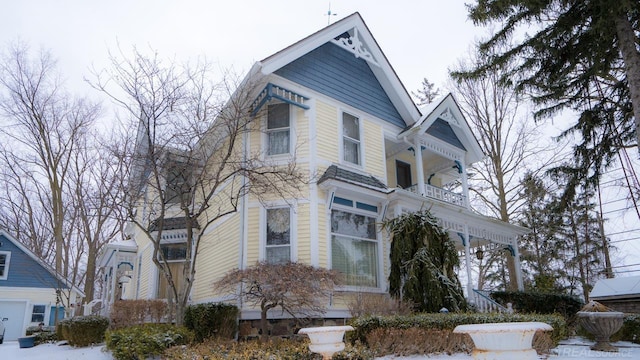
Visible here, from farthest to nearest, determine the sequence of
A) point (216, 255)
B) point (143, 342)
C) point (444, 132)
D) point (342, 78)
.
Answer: point (444, 132)
point (342, 78)
point (216, 255)
point (143, 342)

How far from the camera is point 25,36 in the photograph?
21.2m

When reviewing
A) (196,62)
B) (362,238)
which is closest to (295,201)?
(362,238)

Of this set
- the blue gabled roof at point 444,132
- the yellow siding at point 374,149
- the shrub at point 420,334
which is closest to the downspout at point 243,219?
the shrub at point 420,334

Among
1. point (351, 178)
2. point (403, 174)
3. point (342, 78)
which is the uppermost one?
point (342, 78)

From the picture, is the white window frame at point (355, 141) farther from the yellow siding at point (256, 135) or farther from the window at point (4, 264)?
the window at point (4, 264)

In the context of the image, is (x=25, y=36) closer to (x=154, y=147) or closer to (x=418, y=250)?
(x=154, y=147)

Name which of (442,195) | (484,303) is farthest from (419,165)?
(484,303)

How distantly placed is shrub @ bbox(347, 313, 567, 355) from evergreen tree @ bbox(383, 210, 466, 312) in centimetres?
131

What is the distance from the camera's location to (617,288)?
16.8 meters

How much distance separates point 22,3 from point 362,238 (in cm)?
1544

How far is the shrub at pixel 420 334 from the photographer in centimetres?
814

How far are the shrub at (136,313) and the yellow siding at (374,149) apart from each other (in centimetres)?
730

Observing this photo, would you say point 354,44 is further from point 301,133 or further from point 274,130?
point 274,130

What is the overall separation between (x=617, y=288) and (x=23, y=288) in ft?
85.2
